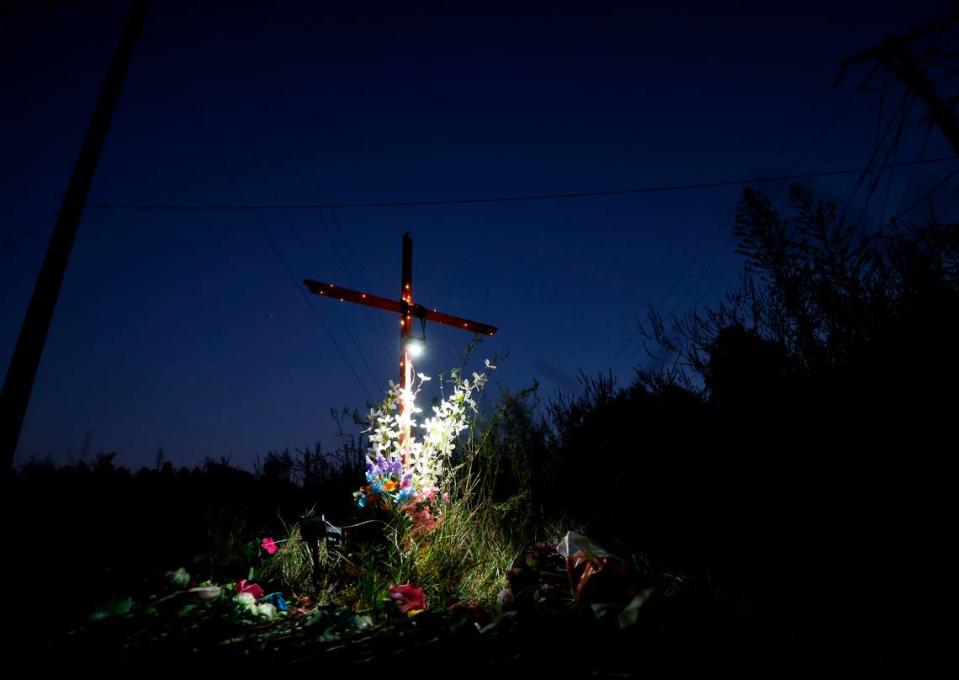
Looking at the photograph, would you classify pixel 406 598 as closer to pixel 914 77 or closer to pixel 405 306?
pixel 405 306

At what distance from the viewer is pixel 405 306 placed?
16.6ft

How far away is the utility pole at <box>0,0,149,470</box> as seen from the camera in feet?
12.4

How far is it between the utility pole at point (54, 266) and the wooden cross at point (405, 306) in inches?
94.9

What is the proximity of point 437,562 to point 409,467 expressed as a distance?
796mm

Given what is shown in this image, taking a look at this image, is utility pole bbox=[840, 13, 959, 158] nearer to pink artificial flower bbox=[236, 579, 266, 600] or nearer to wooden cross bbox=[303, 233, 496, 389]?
wooden cross bbox=[303, 233, 496, 389]

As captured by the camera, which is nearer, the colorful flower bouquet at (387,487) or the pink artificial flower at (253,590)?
the pink artificial flower at (253,590)

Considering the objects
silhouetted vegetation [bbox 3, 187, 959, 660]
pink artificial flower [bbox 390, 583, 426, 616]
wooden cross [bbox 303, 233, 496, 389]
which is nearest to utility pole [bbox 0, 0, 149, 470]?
silhouetted vegetation [bbox 3, 187, 959, 660]

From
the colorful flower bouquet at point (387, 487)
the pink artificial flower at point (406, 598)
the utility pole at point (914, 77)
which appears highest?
the utility pole at point (914, 77)

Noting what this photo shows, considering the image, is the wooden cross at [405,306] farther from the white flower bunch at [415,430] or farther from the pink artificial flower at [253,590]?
the pink artificial flower at [253,590]

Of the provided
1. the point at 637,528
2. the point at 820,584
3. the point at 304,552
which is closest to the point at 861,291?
the point at 637,528

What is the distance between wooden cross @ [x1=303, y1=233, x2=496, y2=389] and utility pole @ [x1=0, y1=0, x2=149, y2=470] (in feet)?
7.91

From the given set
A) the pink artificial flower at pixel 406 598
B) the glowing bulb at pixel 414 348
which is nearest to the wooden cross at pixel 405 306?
the glowing bulb at pixel 414 348

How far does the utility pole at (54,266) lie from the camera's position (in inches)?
149

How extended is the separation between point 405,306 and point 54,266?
3.55 meters
